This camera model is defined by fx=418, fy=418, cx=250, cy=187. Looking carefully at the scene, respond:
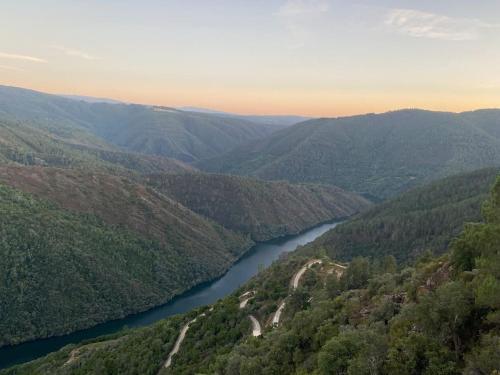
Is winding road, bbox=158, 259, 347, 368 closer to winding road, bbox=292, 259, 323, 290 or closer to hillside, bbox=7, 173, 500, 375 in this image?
winding road, bbox=292, 259, 323, 290

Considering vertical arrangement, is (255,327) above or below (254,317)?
above

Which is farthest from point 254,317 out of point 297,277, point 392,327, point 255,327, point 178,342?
point 392,327

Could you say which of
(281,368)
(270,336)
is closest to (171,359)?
(270,336)

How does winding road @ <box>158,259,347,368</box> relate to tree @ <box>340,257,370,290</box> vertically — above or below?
below

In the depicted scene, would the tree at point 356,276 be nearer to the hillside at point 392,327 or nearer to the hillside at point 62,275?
the hillside at point 392,327

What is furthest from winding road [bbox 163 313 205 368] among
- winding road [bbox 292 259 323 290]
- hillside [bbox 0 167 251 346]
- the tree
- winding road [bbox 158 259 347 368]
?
hillside [bbox 0 167 251 346]

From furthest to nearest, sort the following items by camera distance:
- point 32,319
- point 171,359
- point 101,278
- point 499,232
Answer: point 101,278 → point 32,319 → point 171,359 → point 499,232

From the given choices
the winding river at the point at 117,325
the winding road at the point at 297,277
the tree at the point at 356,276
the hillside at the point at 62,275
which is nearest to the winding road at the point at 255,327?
the winding road at the point at 297,277

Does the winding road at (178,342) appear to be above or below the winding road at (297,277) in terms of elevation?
below

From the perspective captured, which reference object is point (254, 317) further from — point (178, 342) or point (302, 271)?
point (302, 271)

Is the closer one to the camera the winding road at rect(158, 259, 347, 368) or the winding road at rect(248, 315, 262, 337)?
the winding road at rect(248, 315, 262, 337)

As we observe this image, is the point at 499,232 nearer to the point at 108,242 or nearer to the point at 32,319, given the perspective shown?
the point at 32,319
